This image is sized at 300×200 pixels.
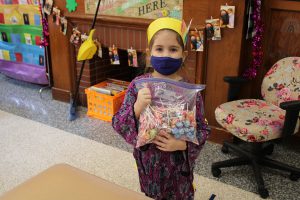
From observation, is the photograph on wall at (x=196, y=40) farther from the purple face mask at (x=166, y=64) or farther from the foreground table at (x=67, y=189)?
the foreground table at (x=67, y=189)

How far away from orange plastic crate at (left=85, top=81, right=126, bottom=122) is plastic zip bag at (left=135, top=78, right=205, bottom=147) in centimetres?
180

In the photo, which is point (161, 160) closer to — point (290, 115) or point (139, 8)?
point (290, 115)

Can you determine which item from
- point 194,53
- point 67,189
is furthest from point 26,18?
point 67,189

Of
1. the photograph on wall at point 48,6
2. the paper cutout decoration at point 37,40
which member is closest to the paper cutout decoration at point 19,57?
the paper cutout decoration at point 37,40

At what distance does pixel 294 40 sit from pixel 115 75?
1849mm

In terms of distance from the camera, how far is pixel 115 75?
3.63 meters

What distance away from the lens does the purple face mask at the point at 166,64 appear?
1.28 meters

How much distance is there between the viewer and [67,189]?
96cm

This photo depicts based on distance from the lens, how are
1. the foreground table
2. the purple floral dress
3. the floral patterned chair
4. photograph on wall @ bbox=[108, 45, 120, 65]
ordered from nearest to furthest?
the foreground table, the purple floral dress, the floral patterned chair, photograph on wall @ bbox=[108, 45, 120, 65]

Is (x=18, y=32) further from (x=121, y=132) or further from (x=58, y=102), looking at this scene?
(x=121, y=132)

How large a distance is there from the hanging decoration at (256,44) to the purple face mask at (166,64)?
1.33m

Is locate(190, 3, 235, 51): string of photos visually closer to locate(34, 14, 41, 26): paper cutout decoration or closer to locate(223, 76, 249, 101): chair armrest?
locate(223, 76, 249, 101): chair armrest

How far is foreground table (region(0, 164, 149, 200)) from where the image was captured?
93cm

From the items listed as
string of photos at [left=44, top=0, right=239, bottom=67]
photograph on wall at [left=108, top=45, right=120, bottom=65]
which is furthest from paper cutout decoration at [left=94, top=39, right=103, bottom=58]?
photograph on wall at [left=108, top=45, right=120, bottom=65]
